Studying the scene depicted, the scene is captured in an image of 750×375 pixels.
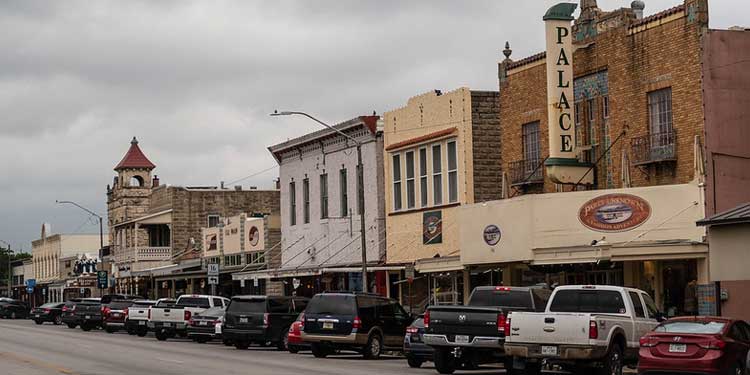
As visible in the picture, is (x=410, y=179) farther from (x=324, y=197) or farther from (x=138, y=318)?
(x=138, y=318)

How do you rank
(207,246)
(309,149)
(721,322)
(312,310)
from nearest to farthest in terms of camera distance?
(721,322)
(312,310)
(309,149)
(207,246)

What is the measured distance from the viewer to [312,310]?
31641mm

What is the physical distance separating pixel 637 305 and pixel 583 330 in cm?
234

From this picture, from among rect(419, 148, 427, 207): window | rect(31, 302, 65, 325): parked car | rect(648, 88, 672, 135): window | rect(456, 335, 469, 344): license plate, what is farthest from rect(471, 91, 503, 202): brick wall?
rect(31, 302, 65, 325): parked car

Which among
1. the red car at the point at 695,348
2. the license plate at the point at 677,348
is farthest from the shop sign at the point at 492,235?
the license plate at the point at 677,348

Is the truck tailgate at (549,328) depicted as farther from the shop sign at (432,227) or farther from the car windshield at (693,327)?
the shop sign at (432,227)

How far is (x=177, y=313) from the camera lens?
143 feet

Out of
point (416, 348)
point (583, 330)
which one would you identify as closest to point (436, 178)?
point (416, 348)

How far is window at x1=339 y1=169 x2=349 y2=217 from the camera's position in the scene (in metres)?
48.8

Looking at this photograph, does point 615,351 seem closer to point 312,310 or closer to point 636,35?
point 312,310

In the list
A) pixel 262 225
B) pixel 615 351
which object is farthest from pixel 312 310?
pixel 262 225

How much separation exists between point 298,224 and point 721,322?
33780 millimetres

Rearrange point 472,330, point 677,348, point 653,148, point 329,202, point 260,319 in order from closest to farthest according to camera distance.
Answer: point 677,348
point 472,330
point 653,148
point 260,319
point 329,202

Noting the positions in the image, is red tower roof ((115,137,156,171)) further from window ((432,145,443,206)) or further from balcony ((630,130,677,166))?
balcony ((630,130,677,166))
